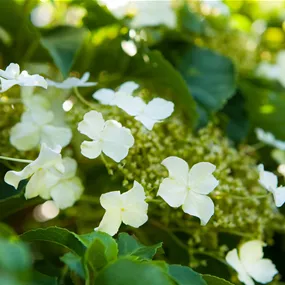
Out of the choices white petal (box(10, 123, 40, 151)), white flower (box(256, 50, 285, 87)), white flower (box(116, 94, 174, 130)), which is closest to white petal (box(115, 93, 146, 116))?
white flower (box(116, 94, 174, 130))

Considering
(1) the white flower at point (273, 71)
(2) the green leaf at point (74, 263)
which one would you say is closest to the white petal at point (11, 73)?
(2) the green leaf at point (74, 263)

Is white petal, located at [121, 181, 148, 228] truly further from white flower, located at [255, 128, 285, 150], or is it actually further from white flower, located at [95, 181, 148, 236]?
white flower, located at [255, 128, 285, 150]

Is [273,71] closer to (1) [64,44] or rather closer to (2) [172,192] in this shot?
(1) [64,44]

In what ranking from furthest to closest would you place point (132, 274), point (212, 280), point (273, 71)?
point (273, 71) < point (212, 280) < point (132, 274)

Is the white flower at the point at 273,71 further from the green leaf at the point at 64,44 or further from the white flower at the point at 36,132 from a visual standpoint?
the white flower at the point at 36,132

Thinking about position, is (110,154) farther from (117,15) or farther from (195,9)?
(195,9)

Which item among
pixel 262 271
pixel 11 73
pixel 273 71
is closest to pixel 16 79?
pixel 11 73
